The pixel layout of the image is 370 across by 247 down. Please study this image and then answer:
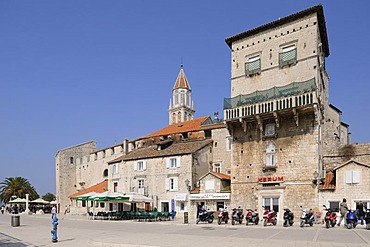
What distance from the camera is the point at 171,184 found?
40469 millimetres

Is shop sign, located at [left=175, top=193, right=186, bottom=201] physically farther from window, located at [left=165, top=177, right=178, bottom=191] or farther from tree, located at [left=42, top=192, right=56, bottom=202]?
tree, located at [left=42, top=192, right=56, bottom=202]

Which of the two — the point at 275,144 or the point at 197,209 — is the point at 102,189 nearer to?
the point at 197,209

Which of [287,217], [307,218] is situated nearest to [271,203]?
[287,217]

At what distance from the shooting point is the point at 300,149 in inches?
1160

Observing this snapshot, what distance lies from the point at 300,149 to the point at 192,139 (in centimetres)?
1654

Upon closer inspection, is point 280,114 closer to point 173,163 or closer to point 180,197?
point 180,197

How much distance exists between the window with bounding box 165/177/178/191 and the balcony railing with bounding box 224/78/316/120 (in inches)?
403

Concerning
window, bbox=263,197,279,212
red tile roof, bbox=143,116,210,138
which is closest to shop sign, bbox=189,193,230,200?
window, bbox=263,197,279,212

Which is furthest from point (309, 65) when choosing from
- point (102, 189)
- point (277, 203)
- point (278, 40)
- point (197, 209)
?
point (102, 189)

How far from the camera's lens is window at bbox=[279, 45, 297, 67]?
1218 inches

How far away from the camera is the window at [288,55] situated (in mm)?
30938

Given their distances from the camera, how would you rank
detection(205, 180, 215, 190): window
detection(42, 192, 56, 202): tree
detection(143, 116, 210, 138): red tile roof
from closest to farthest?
detection(205, 180, 215, 190): window → detection(143, 116, 210, 138): red tile roof → detection(42, 192, 56, 202): tree

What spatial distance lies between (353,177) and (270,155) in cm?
629

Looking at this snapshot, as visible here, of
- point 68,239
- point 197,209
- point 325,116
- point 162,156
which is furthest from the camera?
point 162,156
